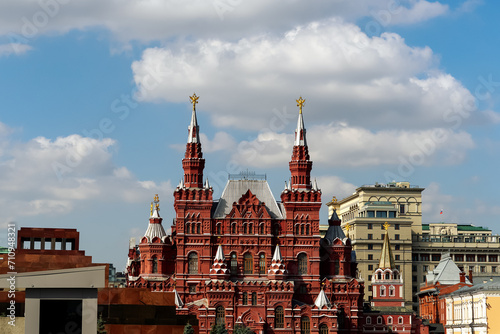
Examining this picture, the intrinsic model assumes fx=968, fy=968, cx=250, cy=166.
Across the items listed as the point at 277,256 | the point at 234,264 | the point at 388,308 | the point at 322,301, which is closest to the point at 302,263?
the point at 277,256

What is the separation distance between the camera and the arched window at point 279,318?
127 meters

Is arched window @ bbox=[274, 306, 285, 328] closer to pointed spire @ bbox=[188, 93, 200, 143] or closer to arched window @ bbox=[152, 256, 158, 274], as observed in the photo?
arched window @ bbox=[152, 256, 158, 274]

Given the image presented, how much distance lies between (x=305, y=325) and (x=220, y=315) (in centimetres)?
1128

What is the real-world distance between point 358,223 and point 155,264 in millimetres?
72225

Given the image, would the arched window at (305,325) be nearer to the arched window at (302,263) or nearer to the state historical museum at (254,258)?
the state historical museum at (254,258)

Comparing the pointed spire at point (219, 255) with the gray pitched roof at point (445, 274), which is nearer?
the pointed spire at point (219, 255)

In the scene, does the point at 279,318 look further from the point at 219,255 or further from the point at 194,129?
the point at 194,129

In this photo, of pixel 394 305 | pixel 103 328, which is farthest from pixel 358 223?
pixel 103 328

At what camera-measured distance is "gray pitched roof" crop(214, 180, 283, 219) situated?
13462 cm

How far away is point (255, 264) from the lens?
131875 millimetres

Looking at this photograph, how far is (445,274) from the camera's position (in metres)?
177

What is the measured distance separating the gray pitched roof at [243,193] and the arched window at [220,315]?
44.3ft

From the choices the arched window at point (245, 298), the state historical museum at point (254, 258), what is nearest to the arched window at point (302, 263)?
the state historical museum at point (254, 258)

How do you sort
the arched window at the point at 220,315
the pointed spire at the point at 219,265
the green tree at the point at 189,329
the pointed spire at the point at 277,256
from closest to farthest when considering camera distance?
1. the green tree at the point at 189,329
2. the arched window at the point at 220,315
3. the pointed spire at the point at 219,265
4. the pointed spire at the point at 277,256
